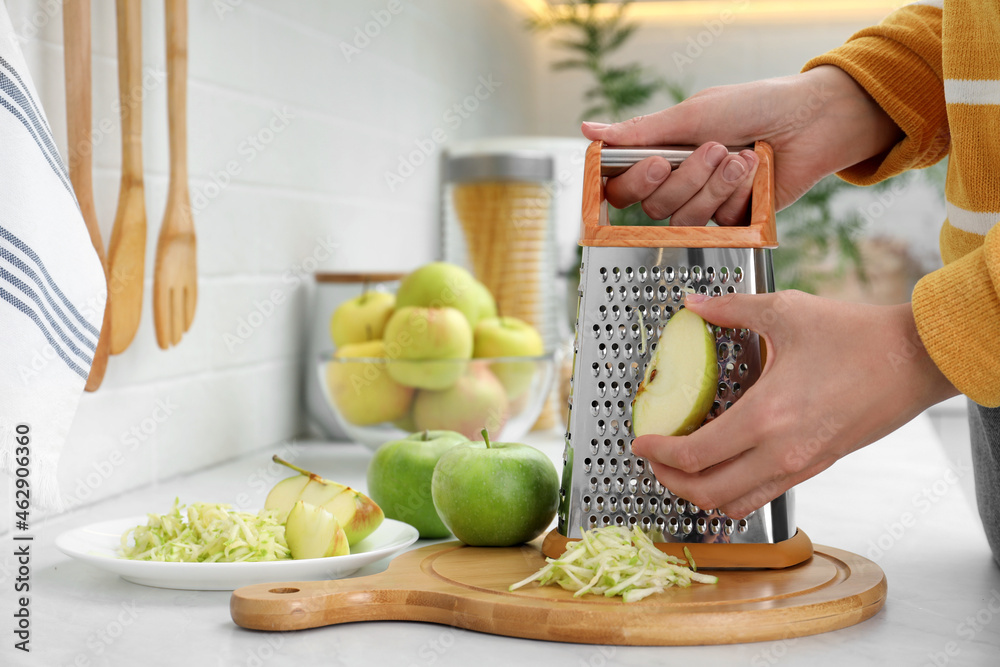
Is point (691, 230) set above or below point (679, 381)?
above

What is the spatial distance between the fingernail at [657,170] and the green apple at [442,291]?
536 millimetres

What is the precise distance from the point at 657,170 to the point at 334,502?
38 centimetres

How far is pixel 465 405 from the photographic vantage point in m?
1.20

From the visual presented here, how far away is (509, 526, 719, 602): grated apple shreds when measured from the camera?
2.05ft

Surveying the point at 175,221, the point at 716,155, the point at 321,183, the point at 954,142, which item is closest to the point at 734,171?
the point at 716,155

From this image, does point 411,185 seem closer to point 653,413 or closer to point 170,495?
point 170,495

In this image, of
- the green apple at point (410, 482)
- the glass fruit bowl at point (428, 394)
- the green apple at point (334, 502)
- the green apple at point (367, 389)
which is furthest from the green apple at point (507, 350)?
the green apple at point (334, 502)

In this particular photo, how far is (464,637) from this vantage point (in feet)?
2.01

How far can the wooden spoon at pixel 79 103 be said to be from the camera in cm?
90

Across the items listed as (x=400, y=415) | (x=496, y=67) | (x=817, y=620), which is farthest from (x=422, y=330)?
(x=496, y=67)

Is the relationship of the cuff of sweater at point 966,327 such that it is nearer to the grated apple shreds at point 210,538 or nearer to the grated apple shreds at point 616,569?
the grated apple shreds at point 616,569

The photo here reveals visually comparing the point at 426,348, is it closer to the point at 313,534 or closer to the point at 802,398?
the point at 313,534

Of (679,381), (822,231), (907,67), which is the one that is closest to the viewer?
(679,381)

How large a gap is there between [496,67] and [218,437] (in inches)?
61.8
